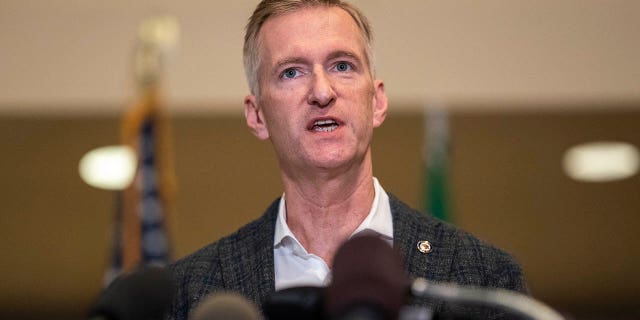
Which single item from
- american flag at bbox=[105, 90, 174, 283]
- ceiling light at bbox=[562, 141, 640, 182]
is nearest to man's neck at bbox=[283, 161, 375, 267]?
american flag at bbox=[105, 90, 174, 283]

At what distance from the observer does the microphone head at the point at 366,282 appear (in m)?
1.08

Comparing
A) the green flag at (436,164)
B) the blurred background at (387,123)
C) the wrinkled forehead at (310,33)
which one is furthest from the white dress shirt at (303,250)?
the blurred background at (387,123)

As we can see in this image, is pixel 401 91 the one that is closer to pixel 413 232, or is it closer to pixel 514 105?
pixel 514 105

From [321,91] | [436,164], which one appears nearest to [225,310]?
[321,91]

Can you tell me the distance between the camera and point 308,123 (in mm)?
2078

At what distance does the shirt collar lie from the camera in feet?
7.05

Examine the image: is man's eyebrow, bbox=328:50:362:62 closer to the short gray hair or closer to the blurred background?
the short gray hair

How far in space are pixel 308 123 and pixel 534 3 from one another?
5687 millimetres

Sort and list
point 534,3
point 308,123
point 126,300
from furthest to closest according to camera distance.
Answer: point 534,3 → point 308,123 → point 126,300

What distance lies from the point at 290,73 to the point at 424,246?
505 mm

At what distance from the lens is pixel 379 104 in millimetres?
2301

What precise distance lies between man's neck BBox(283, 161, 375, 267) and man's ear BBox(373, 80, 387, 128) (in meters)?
0.15

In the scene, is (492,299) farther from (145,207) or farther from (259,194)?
(259,194)

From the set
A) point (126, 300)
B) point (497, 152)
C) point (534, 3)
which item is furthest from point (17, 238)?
point (126, 300)
